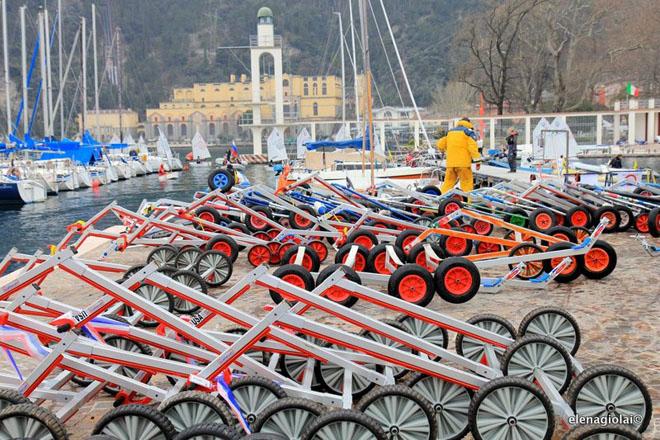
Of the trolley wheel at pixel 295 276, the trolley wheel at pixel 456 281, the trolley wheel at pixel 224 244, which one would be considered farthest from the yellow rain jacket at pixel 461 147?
the trolley wheel at pixel 295 276

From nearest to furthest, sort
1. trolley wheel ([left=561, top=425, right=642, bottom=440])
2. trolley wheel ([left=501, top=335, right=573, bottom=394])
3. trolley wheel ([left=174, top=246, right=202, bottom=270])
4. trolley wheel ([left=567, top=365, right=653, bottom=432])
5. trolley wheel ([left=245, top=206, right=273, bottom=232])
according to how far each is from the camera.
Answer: trolley wheel ([left=561, top=425, right=642, bottom=440])
trolley wheel ([left=567, top=365, right=653, bottom=432])
trolley wheel ([left=501, top=335, right=573, bottom=394])
trolley wheel ([left=174, top=246, right=202, bottom=270])
trolley wheel ([left=245, top=206, right=273, bottom=232])

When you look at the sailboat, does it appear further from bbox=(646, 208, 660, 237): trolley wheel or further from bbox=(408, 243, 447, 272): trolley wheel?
bbox=(408, 243, 447, 272): trolley wheel

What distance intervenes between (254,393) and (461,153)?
38.0 feet

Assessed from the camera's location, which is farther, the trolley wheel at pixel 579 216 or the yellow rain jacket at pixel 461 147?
the yellow rain jacket at pixel 461 147

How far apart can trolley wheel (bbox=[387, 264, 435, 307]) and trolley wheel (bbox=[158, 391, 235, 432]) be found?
375cm

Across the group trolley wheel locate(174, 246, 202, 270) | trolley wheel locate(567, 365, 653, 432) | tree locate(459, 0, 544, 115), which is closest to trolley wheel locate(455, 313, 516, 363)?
trolley wheel locate(567, 365, 653, 432)

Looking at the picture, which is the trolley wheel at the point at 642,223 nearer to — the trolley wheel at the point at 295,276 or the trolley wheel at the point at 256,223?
the trolley wheel at the point at 256,223

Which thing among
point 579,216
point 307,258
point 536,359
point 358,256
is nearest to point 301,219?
point 307,258

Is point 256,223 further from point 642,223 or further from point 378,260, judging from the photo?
point 642,223

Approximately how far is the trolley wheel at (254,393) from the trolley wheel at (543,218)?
8685 millimetres

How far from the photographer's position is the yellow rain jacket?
632 inches

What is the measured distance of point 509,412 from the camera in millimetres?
4902

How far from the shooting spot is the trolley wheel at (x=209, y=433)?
14.5 ft

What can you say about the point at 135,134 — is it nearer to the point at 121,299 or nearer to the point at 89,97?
the point at 89,97
